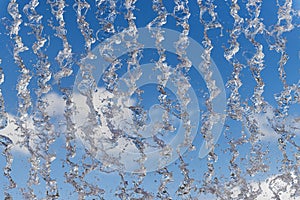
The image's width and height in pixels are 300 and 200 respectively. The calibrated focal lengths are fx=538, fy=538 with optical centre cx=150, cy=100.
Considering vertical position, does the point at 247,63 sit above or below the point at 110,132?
above

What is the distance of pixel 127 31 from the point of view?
6145mm

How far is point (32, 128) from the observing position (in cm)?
609

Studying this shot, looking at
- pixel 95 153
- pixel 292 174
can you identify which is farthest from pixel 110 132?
pixel 292 174

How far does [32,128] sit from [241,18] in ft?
8.97

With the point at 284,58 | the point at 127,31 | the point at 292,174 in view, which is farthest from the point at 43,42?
the point at 292,174

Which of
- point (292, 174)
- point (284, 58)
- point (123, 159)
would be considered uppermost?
point (284, 58)

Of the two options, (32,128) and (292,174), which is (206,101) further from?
(32,128)

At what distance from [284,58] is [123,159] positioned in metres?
2.27

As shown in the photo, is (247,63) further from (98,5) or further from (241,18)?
(98,5)

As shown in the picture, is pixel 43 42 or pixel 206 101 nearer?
pixel 43 42

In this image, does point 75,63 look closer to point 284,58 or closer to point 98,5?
point 98,5

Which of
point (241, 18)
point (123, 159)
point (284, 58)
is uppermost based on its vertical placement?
point (241, 18)

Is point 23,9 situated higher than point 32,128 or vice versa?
point 23,9

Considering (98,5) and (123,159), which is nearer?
(98,5)
